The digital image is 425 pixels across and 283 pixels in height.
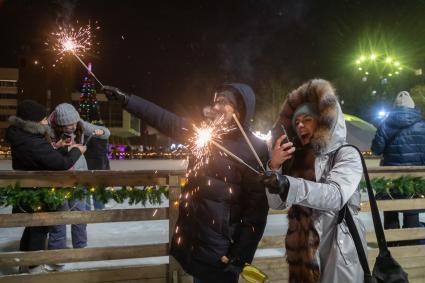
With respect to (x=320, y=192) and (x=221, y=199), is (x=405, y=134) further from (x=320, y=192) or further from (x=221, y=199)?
(x=320, y=192)

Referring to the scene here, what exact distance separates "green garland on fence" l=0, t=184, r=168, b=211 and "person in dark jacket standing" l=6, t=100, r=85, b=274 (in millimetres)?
195

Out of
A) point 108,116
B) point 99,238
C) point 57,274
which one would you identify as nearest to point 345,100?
point 99,238

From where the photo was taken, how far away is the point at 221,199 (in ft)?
9.75

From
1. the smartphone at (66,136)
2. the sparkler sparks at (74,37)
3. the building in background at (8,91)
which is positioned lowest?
the smartphone at (66,136)

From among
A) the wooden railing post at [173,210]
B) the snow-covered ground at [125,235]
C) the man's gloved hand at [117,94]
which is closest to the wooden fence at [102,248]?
the wooden railing post at [173,210]

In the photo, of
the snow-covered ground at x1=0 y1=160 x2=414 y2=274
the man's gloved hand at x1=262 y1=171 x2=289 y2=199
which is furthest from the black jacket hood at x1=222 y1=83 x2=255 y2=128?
the snow-covered ground at x1=0 y1=160 x2=414 y2=274

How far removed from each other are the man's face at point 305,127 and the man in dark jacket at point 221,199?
41cm

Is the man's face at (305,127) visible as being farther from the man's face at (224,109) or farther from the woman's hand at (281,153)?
the man's face at (224,109)

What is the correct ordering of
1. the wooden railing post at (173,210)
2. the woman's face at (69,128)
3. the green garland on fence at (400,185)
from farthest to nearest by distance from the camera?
1. the woman's face at (69,128)
2. the green garland on fence at (400,185)
3. the wooden railing post at (173,210)

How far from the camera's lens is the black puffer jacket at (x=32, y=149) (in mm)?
4500

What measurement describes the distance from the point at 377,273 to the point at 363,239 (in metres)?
0.21

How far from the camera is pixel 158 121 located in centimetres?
308

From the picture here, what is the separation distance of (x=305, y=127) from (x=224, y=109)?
64 centimetres

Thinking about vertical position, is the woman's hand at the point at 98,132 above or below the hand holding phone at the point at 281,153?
above
